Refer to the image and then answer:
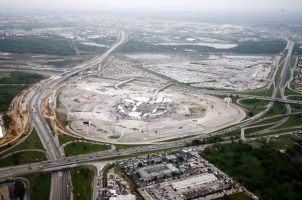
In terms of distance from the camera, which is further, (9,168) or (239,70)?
(239,70)

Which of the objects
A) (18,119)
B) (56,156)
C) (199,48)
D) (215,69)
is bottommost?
(56,156)

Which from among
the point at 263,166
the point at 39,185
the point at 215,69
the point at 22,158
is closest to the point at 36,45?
the point at 215,69

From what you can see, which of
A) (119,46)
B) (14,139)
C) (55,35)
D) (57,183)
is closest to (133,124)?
(14,139)

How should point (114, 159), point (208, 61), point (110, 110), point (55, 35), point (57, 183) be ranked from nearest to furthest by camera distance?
point (57, 183), point (114, 159), point (110, 110), point (208, 61), point (55, 35)

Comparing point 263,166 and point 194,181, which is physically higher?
point 263,166

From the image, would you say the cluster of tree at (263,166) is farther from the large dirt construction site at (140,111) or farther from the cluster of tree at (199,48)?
the cluster of tree at (199,48)

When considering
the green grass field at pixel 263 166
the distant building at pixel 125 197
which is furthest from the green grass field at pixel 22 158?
the green grass field at pixel 263 166

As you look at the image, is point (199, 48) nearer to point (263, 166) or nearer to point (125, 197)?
point (263, 166)

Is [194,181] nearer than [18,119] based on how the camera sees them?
Yes

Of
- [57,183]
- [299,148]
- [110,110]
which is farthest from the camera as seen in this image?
[110,110]

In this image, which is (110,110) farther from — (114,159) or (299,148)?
(299,148)
